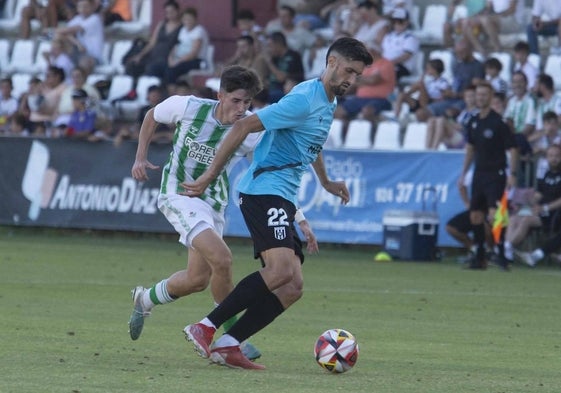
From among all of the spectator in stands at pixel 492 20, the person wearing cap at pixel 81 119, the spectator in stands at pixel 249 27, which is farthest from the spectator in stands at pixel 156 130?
the spectator in stands at pixel 492 20

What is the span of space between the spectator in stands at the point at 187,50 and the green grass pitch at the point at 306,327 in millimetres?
5412

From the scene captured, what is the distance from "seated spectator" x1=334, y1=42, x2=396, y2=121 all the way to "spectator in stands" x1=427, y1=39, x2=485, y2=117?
3.40 ft

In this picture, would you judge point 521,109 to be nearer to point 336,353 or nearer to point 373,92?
point 373,92

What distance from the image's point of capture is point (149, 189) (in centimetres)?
2188

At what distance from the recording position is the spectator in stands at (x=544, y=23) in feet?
74.2

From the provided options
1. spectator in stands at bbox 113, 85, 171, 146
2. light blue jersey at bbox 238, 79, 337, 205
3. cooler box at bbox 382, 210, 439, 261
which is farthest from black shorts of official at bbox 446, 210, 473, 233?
light blue jersey at bbox 238, 79, 337, 205

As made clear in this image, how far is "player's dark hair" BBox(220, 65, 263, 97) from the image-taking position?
30.8ft

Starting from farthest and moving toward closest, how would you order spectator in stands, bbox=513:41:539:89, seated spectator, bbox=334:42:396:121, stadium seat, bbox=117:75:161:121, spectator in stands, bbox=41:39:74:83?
spectator in stands, bbox=41:39:74:83
stadium seat, bbox=117:75:161:121
seated spectator, bbox=334:42:396:121
spectator in stands, bbox=513:41:539:89

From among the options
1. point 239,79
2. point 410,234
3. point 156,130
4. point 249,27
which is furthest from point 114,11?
point 239,79

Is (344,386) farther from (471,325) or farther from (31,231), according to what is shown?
(31,231)

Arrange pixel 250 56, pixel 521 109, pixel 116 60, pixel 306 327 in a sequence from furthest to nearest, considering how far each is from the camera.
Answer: pixel 116 60
pixel 250 56
pixel 521 109
pixel 306 327

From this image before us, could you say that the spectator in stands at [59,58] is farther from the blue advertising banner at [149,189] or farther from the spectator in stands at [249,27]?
the blue advertising banner at [149,189]

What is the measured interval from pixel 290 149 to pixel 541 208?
1079 centimetres

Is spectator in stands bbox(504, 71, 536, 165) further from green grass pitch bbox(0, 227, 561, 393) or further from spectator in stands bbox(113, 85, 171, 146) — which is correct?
spectator in stands bbox(113, 85, 171, 146)
